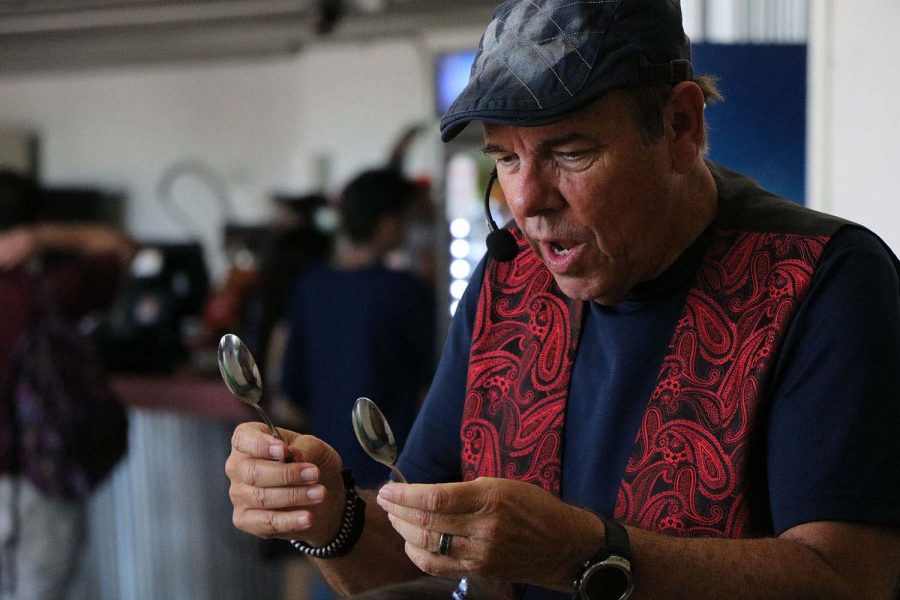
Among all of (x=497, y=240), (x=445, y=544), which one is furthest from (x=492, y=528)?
(x=497, y=240)

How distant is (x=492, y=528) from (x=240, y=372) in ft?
1.20

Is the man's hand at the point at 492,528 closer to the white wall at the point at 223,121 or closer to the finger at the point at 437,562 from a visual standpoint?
the finger at the point at 437,562

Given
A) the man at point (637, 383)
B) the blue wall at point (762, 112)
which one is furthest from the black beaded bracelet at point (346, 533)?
the blue wall at point (762, 112)

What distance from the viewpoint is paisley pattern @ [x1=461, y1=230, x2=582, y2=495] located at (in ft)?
4.09

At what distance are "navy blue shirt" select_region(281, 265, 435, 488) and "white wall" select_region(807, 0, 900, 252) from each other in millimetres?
1444

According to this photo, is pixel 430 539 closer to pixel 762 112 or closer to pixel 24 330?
pixel 762 112

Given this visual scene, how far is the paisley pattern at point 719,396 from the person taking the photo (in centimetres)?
111

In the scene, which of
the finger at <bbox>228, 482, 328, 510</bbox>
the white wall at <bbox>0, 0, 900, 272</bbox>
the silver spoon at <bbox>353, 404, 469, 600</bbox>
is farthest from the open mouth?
the white wall at <bbox>0, 0, 900, 272</bbox>

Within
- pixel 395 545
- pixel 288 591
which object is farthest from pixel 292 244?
pixel 395 545

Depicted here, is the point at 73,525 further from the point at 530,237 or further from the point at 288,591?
the point at 530,237

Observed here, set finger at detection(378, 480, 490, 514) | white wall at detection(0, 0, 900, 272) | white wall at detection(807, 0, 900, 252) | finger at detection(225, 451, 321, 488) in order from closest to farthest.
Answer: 1. finger at detection(378, 480, 490, 514)
2. finger at detection(225, 451, 321, 488)
3. white wall at detection(807, 0, 900, 252)
4. white wall at detection(0, 0, 900, 272)

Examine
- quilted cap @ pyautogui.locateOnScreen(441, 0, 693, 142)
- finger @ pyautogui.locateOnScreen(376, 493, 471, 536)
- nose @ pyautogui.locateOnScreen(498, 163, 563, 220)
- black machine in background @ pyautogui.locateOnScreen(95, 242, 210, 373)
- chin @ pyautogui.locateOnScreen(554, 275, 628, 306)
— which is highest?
quilted cap @ pyautogui.locateOnScreen(441, 0, 693, 142)

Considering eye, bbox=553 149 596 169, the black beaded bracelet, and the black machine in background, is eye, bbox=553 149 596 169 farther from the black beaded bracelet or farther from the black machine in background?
the black machine in background

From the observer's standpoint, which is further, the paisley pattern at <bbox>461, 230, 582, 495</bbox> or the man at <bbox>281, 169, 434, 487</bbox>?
the man at <bbox>281, 169, 434, 487</bbox>
